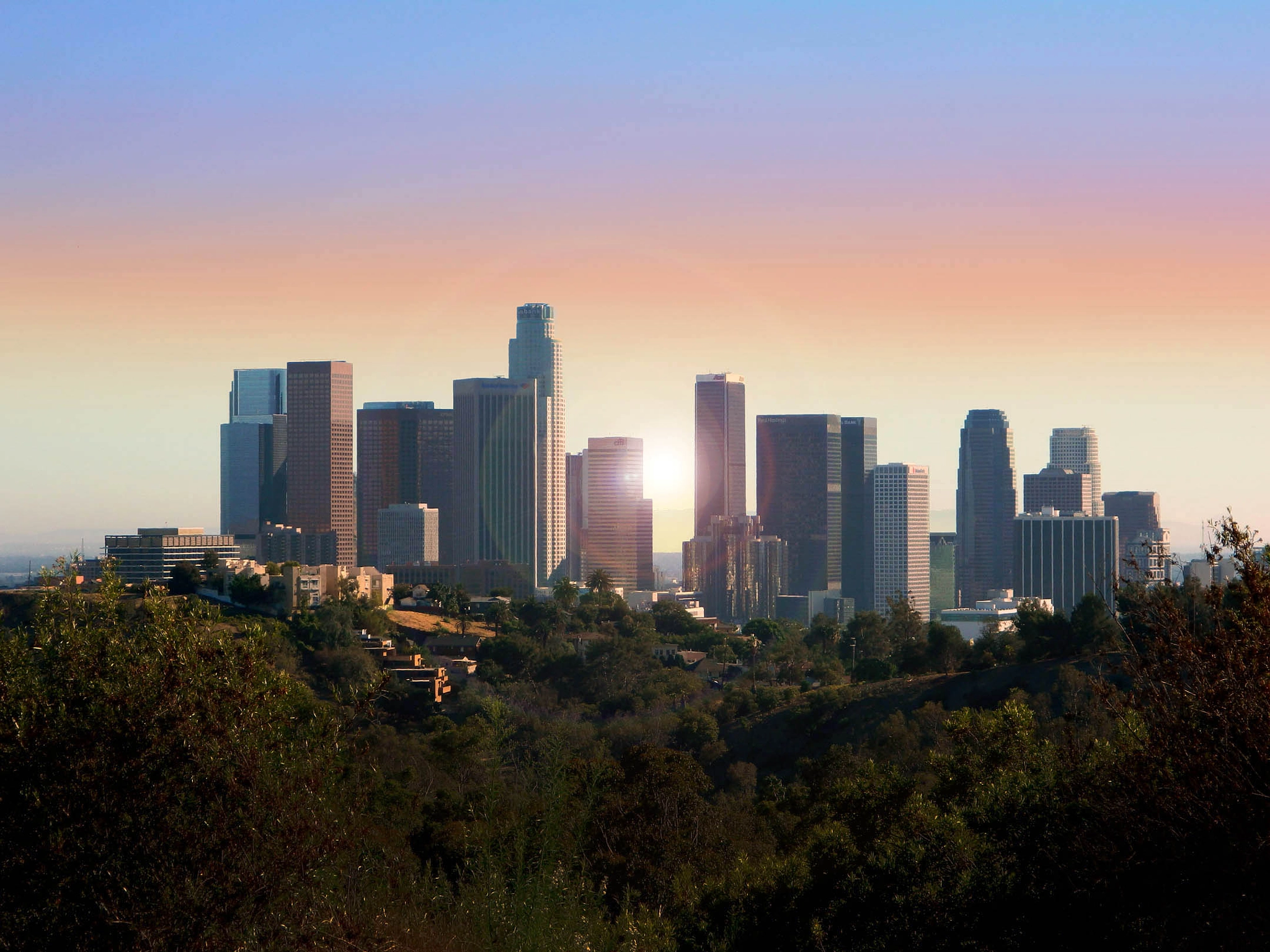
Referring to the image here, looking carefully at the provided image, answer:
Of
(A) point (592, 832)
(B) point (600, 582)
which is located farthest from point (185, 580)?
(A) point (592, 832)

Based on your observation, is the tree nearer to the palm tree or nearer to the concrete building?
the concrete building

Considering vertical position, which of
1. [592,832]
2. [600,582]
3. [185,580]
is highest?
[185,580]

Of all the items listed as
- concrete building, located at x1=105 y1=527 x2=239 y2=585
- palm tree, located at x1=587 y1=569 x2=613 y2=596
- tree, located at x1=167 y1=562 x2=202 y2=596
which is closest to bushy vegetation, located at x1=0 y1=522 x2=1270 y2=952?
tree, located at x1=167 y1=562 x2=202 y2=596

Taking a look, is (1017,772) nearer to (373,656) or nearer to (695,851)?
(695,851)

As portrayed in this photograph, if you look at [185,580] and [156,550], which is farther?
[156,550]

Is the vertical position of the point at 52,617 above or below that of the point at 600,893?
above

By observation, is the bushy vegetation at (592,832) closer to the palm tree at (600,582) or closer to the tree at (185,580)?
the tree at (185,580)

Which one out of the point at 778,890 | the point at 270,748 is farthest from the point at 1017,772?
the point at 270,748

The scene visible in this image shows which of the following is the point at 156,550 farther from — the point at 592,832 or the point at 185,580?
the point at 592,832
